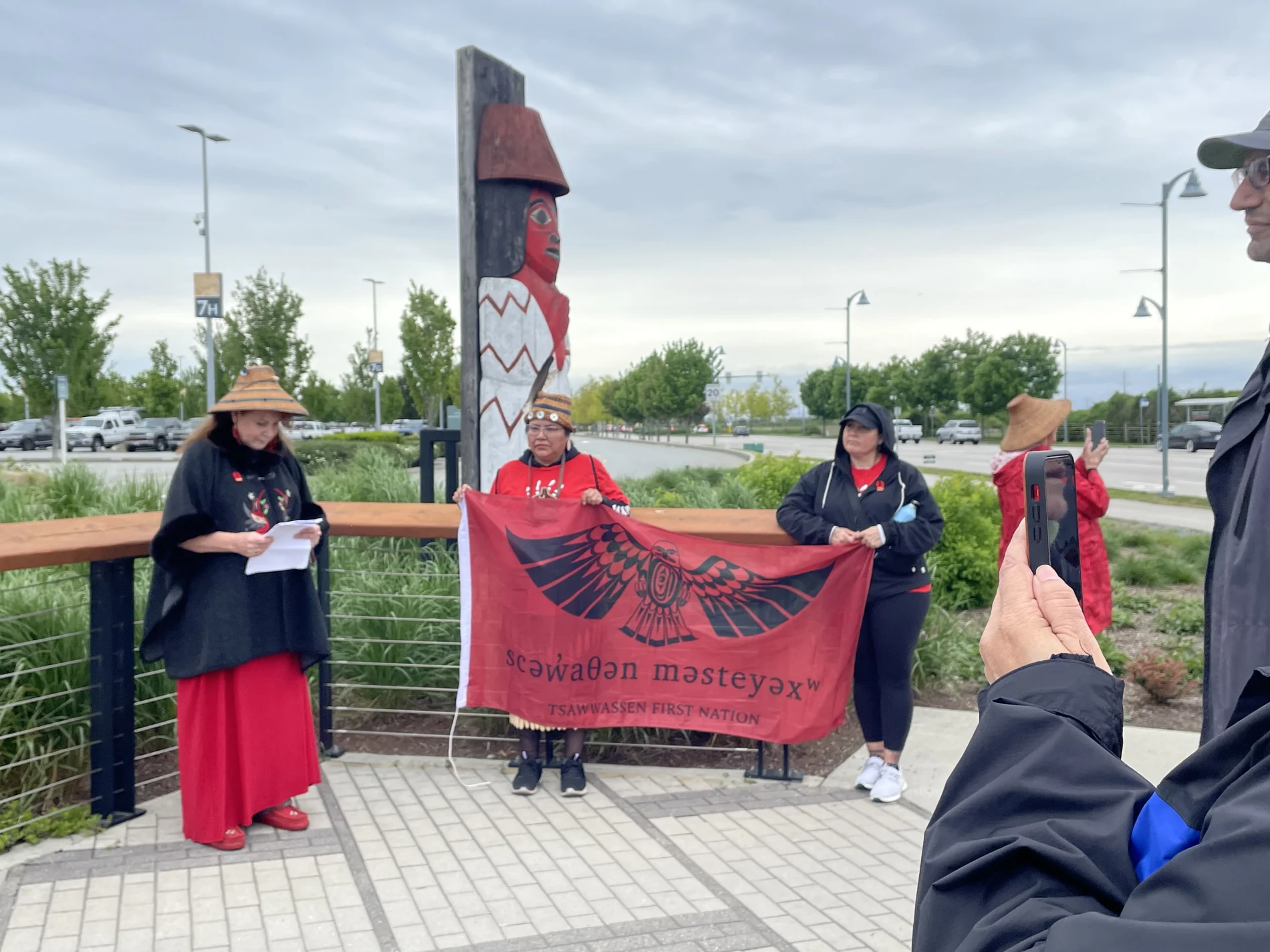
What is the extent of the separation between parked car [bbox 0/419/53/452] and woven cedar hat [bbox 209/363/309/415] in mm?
48910

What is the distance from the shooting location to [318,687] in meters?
5.88

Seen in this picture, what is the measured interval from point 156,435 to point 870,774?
Answer: 50651 millimetres

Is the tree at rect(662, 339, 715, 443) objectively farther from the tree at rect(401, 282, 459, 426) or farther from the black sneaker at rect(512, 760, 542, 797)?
the black sneaker at rect(512, 760, 542, 797)

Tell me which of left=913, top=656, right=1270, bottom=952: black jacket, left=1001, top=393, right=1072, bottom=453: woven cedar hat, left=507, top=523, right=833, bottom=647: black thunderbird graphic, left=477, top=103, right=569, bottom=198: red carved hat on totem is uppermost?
left=477, top=103, right=569, bottom=198: red carved hat on totem

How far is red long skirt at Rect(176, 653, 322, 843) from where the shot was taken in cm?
445

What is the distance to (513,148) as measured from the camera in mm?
7508

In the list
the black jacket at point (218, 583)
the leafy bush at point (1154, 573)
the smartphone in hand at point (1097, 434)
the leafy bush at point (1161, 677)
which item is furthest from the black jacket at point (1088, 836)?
the leafy bush at point (1154, 573)

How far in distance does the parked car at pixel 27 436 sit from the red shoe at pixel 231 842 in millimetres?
49128

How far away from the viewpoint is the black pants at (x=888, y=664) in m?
5.16

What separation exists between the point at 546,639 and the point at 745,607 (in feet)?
3.34

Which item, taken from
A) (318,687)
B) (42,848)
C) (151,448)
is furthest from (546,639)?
(151,448)

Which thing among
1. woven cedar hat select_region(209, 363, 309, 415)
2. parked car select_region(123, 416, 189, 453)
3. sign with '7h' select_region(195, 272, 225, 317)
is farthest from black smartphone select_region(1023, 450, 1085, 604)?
parked car select_region(123, 416, 189, 453)

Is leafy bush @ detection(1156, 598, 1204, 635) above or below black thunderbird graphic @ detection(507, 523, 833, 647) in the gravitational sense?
below

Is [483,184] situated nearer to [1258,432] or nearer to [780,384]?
[1258,432]
